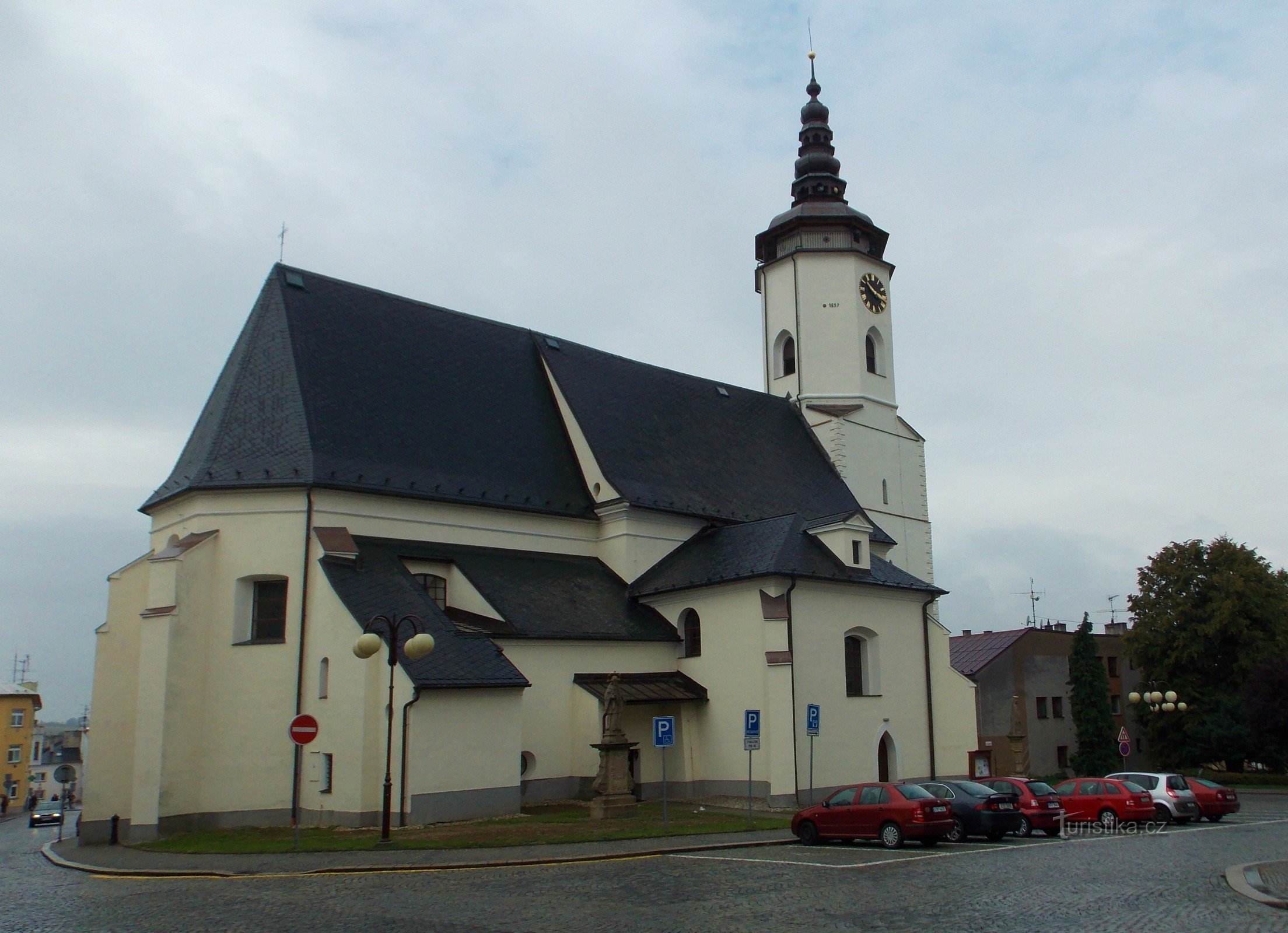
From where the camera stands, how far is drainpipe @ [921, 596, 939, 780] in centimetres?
3008

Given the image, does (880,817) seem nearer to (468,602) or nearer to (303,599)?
(468,602)

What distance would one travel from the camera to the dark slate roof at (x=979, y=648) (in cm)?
4981

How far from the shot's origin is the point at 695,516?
32094mm

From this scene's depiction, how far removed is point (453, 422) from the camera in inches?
1161

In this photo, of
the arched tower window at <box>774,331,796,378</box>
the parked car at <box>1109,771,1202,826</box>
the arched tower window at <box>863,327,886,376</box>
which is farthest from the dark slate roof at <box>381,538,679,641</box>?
the arched tower window at <box>863,327,886,376</box>

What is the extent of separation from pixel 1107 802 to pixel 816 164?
2801 centimetres

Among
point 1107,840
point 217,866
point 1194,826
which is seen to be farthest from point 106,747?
point 1194,826

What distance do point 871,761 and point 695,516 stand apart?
28.0 feet

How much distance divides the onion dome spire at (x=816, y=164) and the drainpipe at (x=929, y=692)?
61.3 feet

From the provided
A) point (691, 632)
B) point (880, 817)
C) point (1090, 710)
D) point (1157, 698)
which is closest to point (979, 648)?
point (1090, 710)

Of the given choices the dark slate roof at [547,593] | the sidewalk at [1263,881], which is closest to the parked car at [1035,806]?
the sidewalk at [1263,881]

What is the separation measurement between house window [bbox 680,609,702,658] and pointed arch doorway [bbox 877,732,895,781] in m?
5.49

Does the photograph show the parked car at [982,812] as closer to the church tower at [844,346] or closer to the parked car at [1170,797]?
the parked car at [1170,797]

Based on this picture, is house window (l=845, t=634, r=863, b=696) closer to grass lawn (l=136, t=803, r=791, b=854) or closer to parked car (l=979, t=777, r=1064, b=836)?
grass lawn (l=136, t=803, r=791, b=854)
